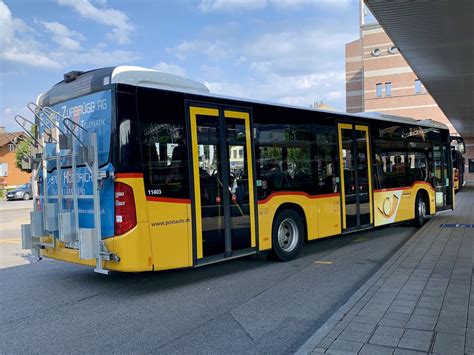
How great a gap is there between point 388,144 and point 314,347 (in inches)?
343

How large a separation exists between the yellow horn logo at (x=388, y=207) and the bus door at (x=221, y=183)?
5099mm

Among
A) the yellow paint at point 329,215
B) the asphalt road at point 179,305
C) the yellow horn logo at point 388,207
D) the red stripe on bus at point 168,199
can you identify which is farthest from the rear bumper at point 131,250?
the yellow horn logo at point 388,207

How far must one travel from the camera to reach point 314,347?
4.18 m

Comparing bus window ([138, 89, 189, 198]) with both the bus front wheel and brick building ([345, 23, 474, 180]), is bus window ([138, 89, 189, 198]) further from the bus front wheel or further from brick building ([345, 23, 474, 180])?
brick building ([345, 23, 474, 180])

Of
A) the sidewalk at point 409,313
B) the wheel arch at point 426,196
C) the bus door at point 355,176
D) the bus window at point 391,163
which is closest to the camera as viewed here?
the sidewalk at point 409,313

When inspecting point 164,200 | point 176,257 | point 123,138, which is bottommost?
point 176,257

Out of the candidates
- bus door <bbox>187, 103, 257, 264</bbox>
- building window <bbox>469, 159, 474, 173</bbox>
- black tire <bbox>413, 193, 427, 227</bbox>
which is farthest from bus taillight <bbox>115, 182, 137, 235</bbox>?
building window <bbox>469, 159, 474, 173</bbox>

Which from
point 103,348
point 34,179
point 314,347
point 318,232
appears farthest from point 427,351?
point 34,179

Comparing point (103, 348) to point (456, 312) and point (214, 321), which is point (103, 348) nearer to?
point (214, 321)

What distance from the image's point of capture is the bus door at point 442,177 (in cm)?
1439

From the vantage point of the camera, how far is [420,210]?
13.3 m

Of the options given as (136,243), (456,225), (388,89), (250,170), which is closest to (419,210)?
(456,225)

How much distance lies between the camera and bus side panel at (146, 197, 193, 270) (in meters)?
6.15

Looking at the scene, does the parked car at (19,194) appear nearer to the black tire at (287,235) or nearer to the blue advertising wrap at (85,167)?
the blue advertising wrap at (85,167)
